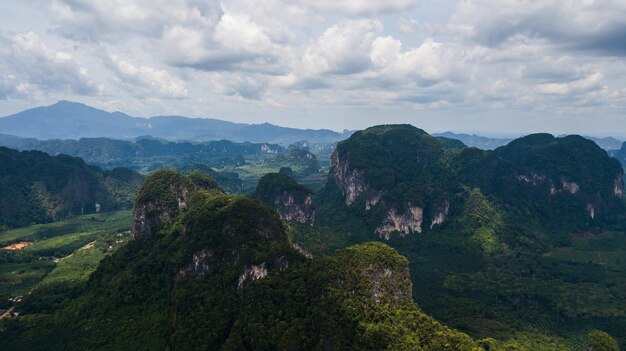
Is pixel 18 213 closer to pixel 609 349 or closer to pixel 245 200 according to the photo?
pixel 245 200

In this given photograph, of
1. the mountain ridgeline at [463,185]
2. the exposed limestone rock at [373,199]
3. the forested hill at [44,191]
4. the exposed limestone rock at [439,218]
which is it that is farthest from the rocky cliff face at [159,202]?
the forested hill at [44,191]

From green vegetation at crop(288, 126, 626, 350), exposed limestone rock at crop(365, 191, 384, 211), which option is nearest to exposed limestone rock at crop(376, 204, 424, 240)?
green vegetation at crop(288, 126, 626, 350)

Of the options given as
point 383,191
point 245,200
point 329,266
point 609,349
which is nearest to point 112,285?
point 245,200

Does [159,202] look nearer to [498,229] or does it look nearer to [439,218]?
[439,218]

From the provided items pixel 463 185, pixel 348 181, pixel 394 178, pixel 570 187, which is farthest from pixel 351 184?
pixel 570 187

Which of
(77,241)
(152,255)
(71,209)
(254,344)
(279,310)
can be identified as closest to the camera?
(254,344)

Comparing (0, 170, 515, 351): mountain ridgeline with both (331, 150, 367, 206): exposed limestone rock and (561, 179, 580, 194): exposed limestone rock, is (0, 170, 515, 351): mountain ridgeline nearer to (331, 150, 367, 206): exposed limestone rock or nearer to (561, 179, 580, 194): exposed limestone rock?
(331, 150, 367, 206): exposed limestone rock

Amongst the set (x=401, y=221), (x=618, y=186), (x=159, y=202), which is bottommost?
(x=401, y=221)
